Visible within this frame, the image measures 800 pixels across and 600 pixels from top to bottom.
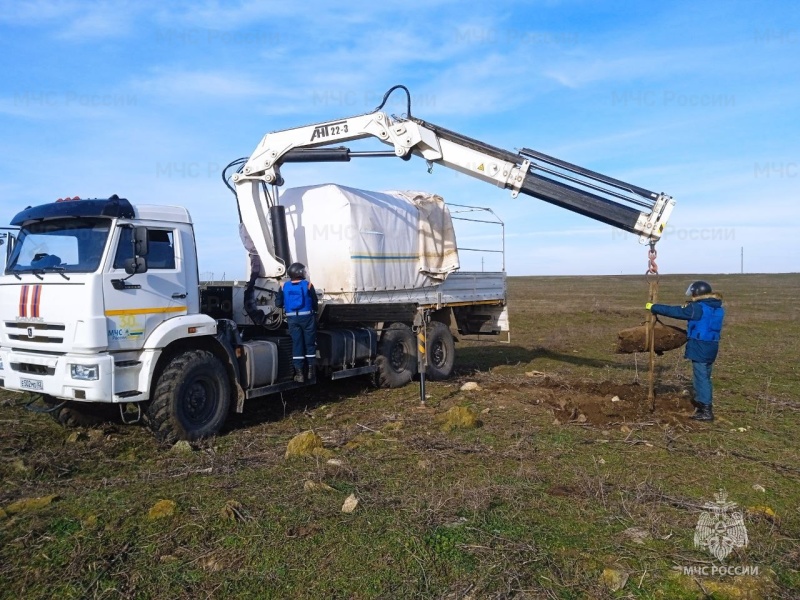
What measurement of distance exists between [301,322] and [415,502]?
433 centimetres

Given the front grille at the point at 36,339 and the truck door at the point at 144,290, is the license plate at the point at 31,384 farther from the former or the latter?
the truck door at the point at 144,290

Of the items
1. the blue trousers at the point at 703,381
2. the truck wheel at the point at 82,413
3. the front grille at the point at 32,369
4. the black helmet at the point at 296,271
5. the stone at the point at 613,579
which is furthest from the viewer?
the black helmet at the point at 296,271

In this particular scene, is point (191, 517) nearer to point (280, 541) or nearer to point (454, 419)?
point (280, 541)

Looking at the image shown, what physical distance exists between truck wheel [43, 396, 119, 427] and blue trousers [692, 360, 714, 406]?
24.2ft

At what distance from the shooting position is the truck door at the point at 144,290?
684cm

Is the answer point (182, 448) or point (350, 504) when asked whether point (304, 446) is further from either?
point (350, 504)

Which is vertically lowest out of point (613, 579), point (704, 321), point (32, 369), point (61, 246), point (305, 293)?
point (613, 579)

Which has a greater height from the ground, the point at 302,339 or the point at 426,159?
the point at 426,159

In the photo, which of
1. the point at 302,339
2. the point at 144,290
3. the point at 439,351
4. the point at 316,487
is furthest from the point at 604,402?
the point at 144,290

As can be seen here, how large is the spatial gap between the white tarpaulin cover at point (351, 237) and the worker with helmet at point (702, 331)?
14.5 ft

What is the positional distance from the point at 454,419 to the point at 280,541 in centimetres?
378

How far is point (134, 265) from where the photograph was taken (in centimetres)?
698

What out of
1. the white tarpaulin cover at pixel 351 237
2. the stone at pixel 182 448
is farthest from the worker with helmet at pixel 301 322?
the stone at pixel 182 448

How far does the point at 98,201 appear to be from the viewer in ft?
23.2
